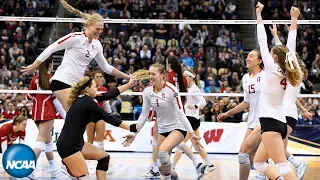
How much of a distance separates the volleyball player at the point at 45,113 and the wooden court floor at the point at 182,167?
381 mm

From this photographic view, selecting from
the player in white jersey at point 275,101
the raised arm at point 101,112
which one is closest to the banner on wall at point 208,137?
the raised arm at point 101,112

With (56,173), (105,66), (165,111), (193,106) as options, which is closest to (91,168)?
(56,173)

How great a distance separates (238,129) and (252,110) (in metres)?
5.91

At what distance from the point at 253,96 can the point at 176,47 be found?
9692 millimetres

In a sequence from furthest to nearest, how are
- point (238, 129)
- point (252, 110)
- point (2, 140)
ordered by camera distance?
point (238, 129) → point (2, 140) → point (252, 110)

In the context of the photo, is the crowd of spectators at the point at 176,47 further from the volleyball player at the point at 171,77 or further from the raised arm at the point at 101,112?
the raised arm at the point at 101,112

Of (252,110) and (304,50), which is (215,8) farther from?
(252,110)

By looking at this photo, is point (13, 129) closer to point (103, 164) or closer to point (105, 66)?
point (105, 66)

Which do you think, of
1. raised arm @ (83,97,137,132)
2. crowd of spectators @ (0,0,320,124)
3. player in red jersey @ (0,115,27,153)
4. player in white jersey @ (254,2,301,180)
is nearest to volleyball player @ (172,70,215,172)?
player in red jersey @ (0,115,27,153)

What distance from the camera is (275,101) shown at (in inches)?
256

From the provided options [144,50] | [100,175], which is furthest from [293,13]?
[144,50]

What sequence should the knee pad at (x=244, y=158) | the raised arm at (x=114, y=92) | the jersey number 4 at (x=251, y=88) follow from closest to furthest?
the knee pad at (x=244, y=158) → the raised arm at (x=114, y=92) → the jersey number 4 at (x=251, y=88)

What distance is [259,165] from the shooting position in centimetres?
672

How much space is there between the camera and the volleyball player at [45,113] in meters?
8.89
